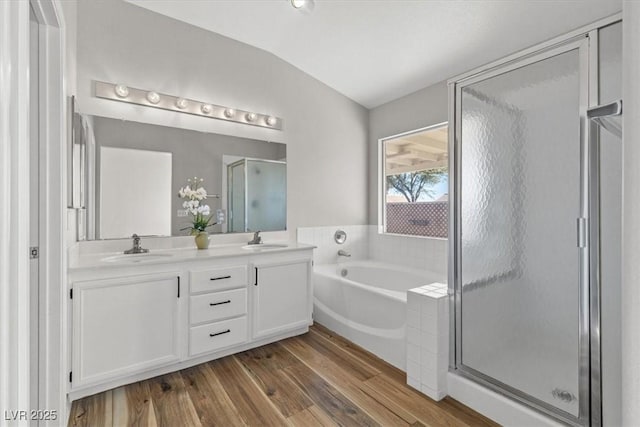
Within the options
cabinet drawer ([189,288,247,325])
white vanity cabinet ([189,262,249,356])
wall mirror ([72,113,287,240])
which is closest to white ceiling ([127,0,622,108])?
wall mirror ([72,113,287,240])

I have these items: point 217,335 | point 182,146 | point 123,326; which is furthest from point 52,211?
point 182,146

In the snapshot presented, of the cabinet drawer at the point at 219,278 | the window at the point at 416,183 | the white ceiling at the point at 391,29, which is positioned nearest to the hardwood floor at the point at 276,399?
the cabinet drawer at the point at 219,278

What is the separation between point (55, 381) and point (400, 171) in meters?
3.45

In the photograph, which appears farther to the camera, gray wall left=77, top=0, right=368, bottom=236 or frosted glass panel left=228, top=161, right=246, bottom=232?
frosted glass panel left=228, top=161, right=246, bottom=232

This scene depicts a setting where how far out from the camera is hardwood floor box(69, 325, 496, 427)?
1.74m

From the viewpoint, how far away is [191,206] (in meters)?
2.68

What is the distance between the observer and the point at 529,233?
5.13 feet

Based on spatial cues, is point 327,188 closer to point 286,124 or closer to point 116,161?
point 286,124

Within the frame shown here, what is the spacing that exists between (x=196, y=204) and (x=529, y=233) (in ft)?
7.92

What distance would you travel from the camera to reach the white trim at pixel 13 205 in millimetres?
546

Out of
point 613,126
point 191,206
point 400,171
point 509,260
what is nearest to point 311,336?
point 191,206

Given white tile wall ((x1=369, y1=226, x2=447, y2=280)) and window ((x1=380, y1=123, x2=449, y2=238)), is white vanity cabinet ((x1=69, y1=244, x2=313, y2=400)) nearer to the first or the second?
white tile wall ((x1=369, y1=226, x2=447, y2=280))

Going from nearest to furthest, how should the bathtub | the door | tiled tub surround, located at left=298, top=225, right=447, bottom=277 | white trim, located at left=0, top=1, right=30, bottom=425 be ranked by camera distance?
white trim, located at left=0, top=1, right=30, bottom=425 → the door → the bathtub → tiled tub surround, located at left=298, top=225, right=447, bottom=277

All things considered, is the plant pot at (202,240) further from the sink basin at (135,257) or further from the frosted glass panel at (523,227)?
the frosted glass panel at (523,227)
